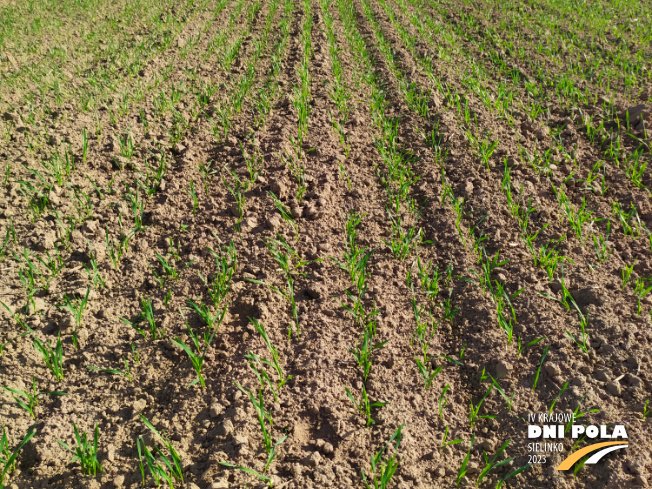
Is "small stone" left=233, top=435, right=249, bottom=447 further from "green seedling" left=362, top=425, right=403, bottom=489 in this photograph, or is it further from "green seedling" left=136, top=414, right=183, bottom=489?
"green seedling" left=362, top=425, right=403, bottom=489

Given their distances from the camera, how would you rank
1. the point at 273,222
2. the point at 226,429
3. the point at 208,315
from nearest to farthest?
the point at 226,429 < the point at 208,315 < the point at 273,222

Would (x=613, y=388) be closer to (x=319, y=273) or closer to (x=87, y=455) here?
(x=319, y=273)

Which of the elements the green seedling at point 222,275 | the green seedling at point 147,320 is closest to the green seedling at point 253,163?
the green seedling at point 222,275

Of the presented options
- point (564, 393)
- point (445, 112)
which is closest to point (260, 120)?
point (445, 112)

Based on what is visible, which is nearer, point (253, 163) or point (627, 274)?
point (627, 274)

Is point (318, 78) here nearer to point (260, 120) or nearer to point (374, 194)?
point (260, 120)

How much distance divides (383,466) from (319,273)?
1.43 meters

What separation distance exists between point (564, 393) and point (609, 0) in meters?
11.0

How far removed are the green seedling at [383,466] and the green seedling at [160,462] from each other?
85 centimetres

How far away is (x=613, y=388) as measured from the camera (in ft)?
7.38

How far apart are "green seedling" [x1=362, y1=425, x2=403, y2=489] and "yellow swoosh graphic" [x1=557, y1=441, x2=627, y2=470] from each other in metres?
0.77

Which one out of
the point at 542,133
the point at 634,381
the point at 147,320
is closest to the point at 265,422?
the point at 147,320

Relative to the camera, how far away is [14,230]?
317cm

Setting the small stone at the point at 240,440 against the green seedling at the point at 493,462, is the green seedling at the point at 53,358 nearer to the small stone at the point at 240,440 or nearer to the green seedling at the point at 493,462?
the small stone at the point at 240,440
